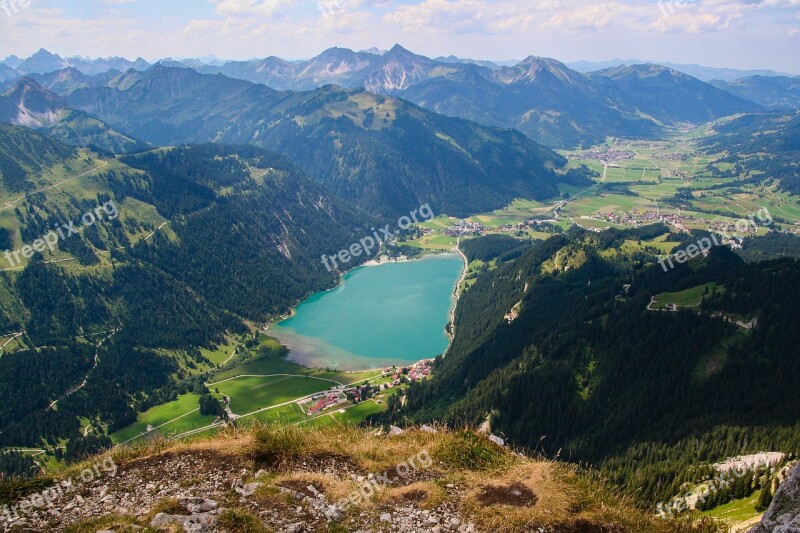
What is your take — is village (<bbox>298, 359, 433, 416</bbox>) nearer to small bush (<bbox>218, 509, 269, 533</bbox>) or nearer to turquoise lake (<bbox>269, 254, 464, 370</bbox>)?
turquoise lake (<bbox>269, 254, 464, 370</bbox>)

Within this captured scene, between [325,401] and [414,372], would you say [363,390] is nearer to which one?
[325,401]

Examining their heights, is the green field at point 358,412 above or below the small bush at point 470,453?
below

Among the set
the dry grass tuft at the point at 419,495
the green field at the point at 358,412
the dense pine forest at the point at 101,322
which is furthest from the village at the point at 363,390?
the dry grass tuft at the point at 419,495

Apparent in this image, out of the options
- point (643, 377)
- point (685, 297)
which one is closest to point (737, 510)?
point (643, 377)

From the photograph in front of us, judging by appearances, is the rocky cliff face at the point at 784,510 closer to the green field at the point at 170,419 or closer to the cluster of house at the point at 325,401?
the cluster of house at the point at 325,401

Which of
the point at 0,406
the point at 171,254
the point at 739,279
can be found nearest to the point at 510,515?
the point at 739,279

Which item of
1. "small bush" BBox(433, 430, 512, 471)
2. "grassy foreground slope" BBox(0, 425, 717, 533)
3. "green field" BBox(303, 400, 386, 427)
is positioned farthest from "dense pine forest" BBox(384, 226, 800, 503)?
"grassy foreground slope" BBox(0, 425, 717, 533)
